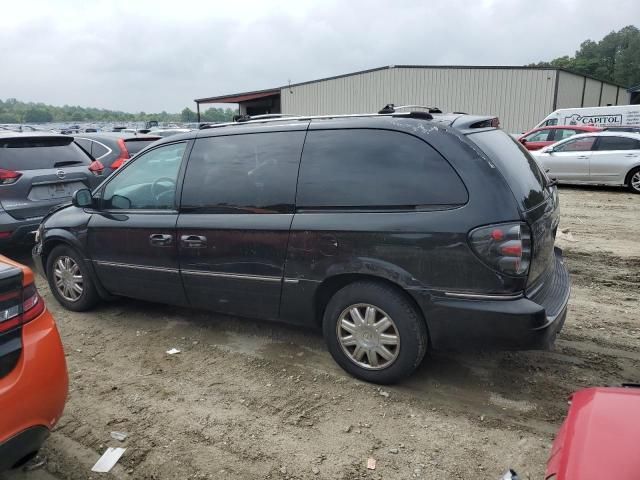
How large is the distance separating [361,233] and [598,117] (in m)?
22.1

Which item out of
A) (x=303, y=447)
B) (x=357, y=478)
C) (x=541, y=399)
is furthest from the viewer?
(x=541, y=399)

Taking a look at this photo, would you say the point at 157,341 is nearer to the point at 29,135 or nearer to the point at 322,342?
the point at 322,342

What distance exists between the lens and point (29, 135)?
22.0 feet

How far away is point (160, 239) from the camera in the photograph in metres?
4.14

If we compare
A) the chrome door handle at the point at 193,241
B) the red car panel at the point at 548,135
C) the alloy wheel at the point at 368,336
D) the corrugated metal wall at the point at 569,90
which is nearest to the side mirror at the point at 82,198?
the chrome door handle at the point at 193,241

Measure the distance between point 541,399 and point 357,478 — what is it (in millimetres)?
1413

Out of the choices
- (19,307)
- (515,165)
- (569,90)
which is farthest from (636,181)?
(569,90)

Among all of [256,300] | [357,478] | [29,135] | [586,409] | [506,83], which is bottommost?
[357,478]

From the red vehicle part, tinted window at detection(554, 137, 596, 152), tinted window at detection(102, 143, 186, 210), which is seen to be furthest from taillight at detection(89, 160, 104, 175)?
tinted window at detection(554, 137, 596, 152)

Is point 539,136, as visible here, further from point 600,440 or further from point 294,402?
point 600,440

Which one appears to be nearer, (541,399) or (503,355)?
(541,399)

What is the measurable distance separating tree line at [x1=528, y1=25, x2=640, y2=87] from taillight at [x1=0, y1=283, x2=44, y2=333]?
83266 millimetres

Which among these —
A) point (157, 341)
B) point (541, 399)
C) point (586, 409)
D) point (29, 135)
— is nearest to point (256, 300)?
point (157, 341)

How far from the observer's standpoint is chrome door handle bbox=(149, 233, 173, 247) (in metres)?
4.09
